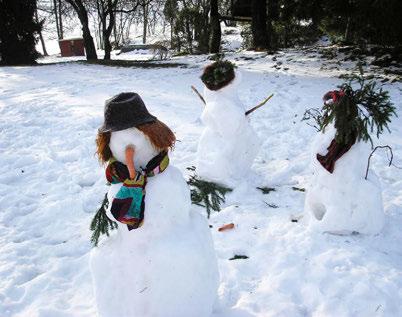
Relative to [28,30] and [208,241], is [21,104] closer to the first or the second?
[208,241]

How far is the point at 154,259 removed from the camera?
8.50 ft

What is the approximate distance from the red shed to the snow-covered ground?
23990 millimetres

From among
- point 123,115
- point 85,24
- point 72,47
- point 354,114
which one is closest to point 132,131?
point 123,115

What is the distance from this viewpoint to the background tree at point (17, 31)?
17.1 metres

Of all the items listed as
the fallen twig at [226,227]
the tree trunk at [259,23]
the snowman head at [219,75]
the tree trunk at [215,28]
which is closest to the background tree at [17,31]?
the tree trunk at [215,28]

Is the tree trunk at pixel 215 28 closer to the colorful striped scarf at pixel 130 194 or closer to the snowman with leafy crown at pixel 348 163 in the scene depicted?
the snowman with leafy crown at pixel 348 163

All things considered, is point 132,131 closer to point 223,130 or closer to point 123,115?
point 123,115

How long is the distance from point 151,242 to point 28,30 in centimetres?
1814

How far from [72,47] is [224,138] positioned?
30.0m

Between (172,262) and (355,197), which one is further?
(355,197)

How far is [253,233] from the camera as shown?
421 cm

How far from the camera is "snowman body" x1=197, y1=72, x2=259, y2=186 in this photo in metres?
5.00

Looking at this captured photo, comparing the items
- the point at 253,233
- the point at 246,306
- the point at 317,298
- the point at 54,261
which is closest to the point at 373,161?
the point at 253,233

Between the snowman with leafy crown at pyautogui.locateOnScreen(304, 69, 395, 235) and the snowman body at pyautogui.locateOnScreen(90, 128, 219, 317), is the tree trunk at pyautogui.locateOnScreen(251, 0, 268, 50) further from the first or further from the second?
the snowman body at pyautogui.locateOnScreen(90, 128, 219, 317)
